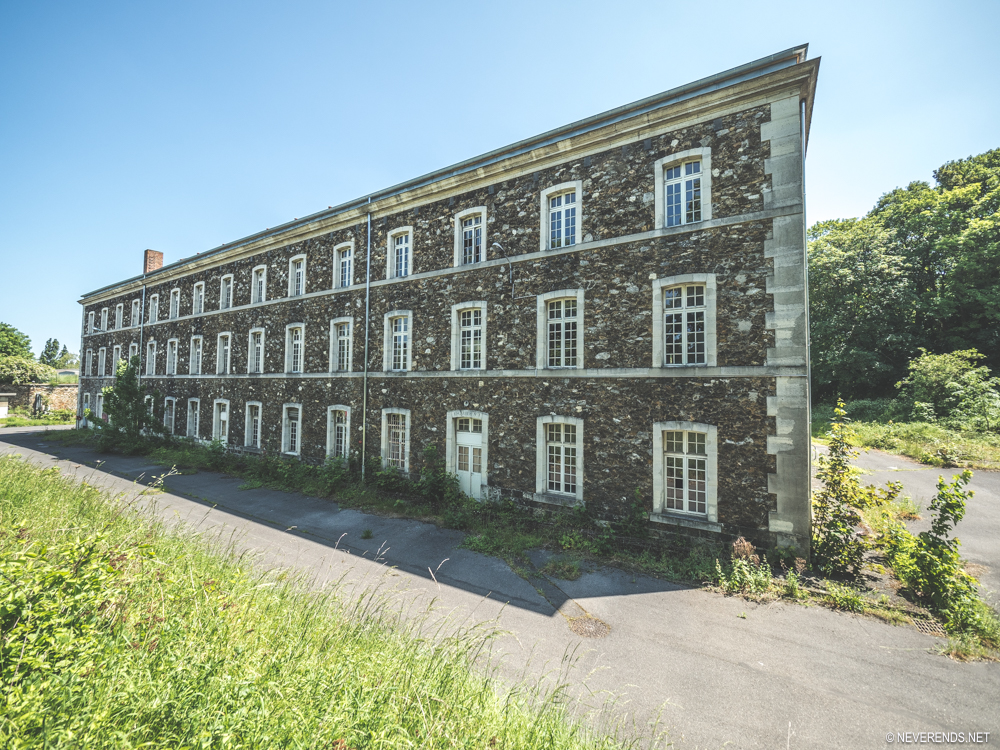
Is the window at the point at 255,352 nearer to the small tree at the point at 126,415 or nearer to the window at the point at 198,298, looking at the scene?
the window at the point at 198,298

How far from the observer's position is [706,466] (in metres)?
9.05

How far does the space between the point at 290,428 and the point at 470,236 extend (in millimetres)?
11782

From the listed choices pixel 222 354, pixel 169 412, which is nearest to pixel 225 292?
pixel 222 354

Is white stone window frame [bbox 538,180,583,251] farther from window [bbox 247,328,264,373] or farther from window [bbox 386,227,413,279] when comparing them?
window [bbox 247,328,264,373]

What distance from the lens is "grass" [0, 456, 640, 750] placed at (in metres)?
2.59

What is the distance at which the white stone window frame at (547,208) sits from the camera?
36.1 feet

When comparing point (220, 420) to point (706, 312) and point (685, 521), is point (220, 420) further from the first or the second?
point (706, 312)

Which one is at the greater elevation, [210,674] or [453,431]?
[453,431]

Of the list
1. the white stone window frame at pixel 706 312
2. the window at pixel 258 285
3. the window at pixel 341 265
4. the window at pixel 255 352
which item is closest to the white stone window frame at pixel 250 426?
the window at pixel 255 352

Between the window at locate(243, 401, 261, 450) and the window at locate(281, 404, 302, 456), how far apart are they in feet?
7.50

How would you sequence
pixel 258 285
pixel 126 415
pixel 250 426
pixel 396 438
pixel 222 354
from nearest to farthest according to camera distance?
pixel 396 438
pixel 250 426
pixel 258 285
pixel 222 354
pixel 126 415

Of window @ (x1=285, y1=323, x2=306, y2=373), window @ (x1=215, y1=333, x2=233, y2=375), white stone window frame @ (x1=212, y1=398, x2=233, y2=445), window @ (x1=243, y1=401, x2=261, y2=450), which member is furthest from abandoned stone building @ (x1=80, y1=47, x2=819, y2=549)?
window @ (x1=215, y1=333, x2=233, y2=375)

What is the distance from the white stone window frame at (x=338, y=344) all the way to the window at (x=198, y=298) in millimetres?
11766

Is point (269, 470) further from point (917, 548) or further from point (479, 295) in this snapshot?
point (917, 548)
